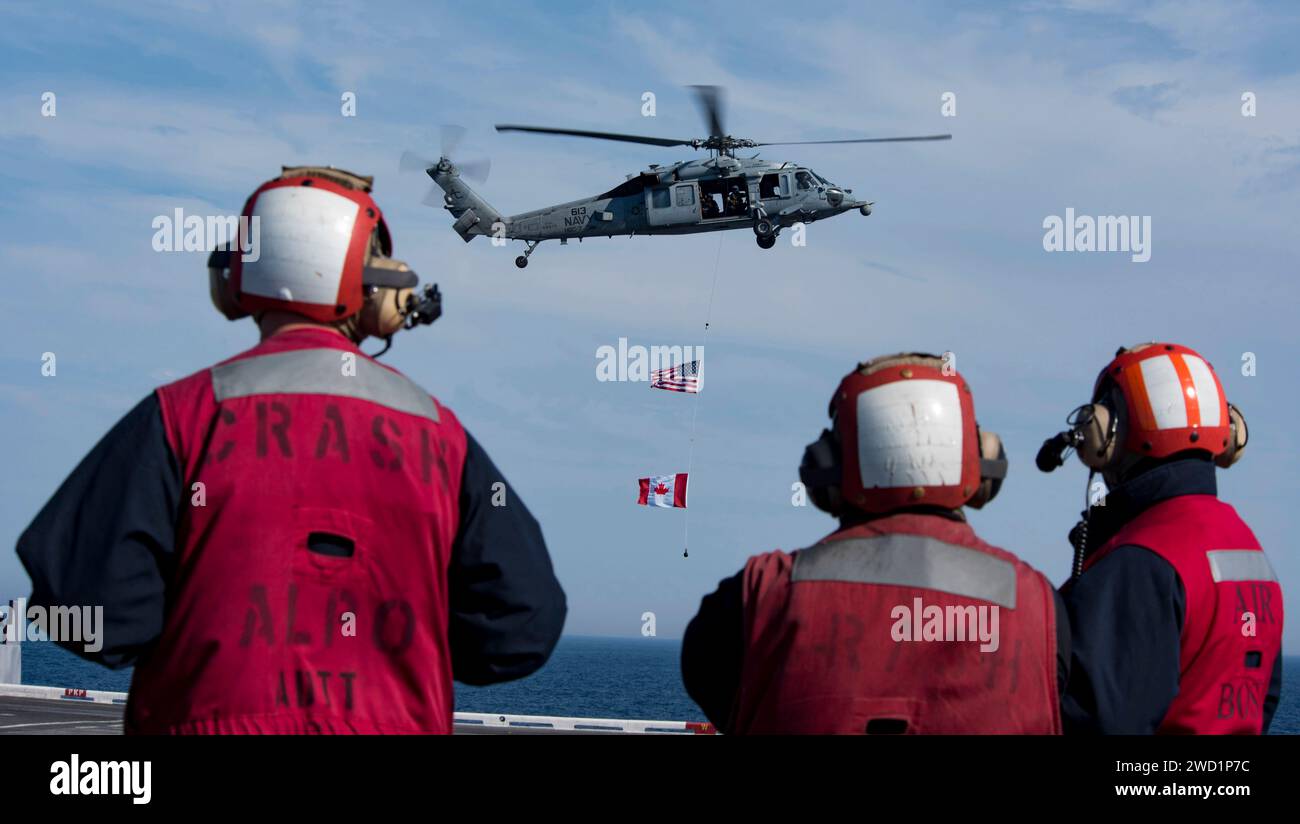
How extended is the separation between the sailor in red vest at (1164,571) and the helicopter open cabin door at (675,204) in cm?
2717

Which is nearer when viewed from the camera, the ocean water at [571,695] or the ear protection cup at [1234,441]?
the ear protection cup at [1234,441]

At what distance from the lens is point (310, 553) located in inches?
148

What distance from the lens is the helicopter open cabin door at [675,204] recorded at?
32.9 metres

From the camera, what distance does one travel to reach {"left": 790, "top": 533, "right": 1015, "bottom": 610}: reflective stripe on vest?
4.07m

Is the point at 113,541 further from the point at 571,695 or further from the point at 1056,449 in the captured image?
the point at 571,695

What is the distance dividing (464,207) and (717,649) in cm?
4021

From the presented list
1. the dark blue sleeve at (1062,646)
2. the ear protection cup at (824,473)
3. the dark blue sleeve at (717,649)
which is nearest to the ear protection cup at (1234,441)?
the dark blue sleeve at (1062,646)

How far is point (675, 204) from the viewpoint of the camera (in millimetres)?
33000

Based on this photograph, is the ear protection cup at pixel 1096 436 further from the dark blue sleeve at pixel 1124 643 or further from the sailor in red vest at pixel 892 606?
the sailor in red vest at pixel 892 606

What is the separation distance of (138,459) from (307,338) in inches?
24.0

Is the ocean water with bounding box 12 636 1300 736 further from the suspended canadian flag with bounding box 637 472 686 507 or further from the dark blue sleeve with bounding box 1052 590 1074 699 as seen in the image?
the dark blue sleeve with bounding box 1052 590 1074 699

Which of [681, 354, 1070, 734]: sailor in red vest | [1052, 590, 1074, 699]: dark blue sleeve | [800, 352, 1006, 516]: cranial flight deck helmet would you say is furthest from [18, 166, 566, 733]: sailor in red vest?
[1052, 590, 1074, 699]: dark blue sleeve

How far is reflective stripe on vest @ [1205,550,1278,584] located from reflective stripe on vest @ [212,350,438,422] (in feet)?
10.1

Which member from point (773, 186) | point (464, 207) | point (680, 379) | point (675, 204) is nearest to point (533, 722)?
point (680, 379)
